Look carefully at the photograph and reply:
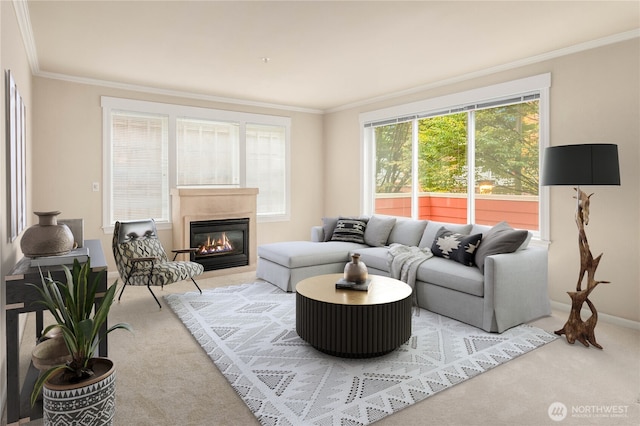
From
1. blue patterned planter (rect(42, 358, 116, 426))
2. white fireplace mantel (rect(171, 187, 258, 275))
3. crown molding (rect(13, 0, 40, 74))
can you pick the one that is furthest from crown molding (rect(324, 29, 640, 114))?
blue patterned planter (rect(42, 358, 116, 426))

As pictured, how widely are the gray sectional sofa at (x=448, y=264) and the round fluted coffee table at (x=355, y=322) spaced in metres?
0.81

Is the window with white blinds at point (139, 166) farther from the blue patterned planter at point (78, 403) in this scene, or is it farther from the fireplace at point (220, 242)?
the blue patterned planter at point (78, 403)

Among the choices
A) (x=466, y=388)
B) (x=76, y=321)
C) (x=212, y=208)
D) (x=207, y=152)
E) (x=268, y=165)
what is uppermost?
(x=207, y=152)

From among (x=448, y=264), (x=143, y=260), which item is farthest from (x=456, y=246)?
(x=143, y=260)

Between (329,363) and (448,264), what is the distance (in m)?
1.73

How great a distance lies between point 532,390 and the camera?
2.54m

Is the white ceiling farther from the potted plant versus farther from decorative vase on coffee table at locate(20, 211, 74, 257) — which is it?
the potted plant

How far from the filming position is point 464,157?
5.19 metres

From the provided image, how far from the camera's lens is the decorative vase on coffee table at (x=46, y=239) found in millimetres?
2338

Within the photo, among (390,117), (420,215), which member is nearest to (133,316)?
(420,215)

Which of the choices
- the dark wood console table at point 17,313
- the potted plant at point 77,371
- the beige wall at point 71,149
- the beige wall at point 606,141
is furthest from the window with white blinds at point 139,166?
the beige wall at point 606,141

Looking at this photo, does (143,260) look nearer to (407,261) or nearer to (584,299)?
(407,261)

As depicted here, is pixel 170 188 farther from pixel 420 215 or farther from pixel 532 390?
pixel 532 390

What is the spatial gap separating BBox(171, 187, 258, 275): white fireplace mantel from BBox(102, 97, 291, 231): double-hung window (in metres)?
0.34
